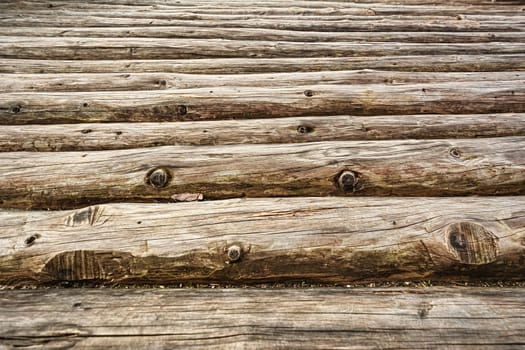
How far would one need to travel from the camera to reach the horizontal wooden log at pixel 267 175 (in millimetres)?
1824

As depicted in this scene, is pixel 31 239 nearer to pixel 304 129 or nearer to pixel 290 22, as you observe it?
pixel 304 129

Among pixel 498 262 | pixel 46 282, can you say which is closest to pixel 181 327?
pixel 46 282

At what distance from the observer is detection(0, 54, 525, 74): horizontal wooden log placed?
3021 millimetres

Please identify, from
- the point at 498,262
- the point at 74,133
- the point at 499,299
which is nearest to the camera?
the point at 499,299

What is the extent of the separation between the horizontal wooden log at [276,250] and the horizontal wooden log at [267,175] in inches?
9.7

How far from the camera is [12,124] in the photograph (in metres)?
2.38

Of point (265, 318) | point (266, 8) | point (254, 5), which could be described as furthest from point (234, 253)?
point (254, 5)

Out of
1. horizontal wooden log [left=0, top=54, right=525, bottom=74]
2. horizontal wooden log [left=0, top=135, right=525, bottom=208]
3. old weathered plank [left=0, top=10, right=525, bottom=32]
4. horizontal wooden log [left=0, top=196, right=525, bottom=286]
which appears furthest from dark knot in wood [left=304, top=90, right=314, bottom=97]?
old weathered plank [left=0, top=10, right=525, bottom=32]

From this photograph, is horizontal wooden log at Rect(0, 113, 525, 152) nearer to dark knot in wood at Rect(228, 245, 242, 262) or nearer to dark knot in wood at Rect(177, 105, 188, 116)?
dark knot in wood at Rect(177, 105, 188, 116)

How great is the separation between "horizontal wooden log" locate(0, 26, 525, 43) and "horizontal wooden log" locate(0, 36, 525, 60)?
0.20 meters

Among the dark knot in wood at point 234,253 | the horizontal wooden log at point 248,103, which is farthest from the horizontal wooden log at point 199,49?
the dark knot in wood at point 234,253

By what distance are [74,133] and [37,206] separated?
55cm

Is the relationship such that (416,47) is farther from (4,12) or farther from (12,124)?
(4,12)

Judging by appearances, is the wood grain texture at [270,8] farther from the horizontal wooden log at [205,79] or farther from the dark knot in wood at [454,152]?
the dark knot in wood at [454,152]
